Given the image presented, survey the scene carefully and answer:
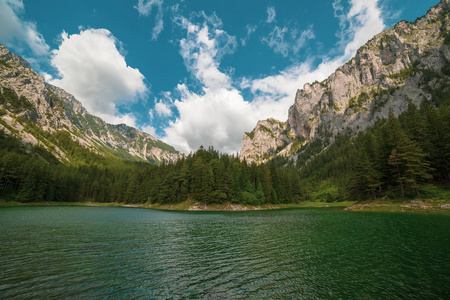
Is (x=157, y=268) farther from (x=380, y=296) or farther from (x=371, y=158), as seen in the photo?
(x=371, y=158)

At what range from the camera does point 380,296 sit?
456 inches

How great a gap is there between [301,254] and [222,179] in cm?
8038

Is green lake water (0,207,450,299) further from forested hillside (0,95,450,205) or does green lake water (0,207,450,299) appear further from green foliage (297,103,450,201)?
forested hillside (0,95,450,205)

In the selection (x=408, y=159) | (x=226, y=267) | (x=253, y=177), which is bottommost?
(x=226, y=267)

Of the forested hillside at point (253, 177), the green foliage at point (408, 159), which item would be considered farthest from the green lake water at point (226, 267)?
the forested hillside at point (253, 177)

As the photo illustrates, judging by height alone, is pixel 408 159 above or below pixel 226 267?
above

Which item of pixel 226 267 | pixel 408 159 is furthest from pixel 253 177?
pixel 226 267

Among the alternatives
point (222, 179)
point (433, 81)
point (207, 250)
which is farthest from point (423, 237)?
point (433, 81)

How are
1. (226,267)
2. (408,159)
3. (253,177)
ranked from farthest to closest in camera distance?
1. (253,177)
2. (408,159)
3. (226,267)

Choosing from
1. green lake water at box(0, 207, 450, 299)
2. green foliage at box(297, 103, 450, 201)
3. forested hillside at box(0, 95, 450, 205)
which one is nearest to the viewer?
green lake water at box(0, 207, 450, 299)

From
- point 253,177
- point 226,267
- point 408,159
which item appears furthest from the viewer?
point 253,177

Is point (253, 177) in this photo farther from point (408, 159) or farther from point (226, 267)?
point (226, 267)

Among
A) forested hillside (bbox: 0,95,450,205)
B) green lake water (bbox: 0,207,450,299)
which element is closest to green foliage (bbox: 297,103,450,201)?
forested hillside (bbox: 0,95,450,205)

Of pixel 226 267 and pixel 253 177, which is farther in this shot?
pixel 253 177
